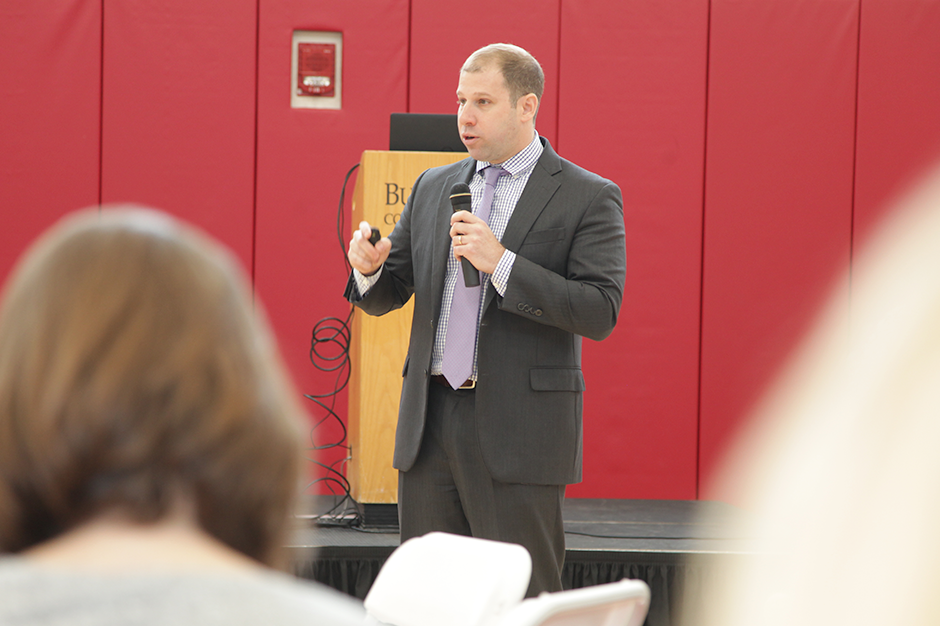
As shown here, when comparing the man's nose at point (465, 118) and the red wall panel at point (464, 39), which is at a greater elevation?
the red wall panel at point (464, 39)

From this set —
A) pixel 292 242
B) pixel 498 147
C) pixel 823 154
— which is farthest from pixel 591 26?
pixel 498 147

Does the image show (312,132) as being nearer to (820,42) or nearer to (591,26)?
(591,26)

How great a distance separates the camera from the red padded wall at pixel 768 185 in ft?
13.5

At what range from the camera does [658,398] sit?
4.12m

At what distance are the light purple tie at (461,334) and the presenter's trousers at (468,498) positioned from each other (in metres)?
0.05

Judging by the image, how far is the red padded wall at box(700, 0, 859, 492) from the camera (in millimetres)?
4129

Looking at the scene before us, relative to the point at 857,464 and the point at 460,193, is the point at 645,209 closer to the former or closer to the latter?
the point at 857,464

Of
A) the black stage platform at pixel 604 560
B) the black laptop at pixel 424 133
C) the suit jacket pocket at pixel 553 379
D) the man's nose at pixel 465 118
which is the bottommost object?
the black stage platform at pixel 604 560

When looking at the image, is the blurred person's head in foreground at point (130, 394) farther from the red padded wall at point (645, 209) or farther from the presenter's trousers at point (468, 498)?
the red padded wall at point (645, 209)

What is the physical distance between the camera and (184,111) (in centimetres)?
395

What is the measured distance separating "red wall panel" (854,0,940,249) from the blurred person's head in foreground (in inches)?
166

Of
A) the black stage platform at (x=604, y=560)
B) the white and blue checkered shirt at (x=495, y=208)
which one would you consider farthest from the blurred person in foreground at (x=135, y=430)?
the black stage platform at (x=604, y=560)

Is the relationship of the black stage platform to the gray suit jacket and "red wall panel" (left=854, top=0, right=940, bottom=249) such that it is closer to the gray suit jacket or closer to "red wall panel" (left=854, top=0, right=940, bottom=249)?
the gray suit jacket

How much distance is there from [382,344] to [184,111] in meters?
1.90
